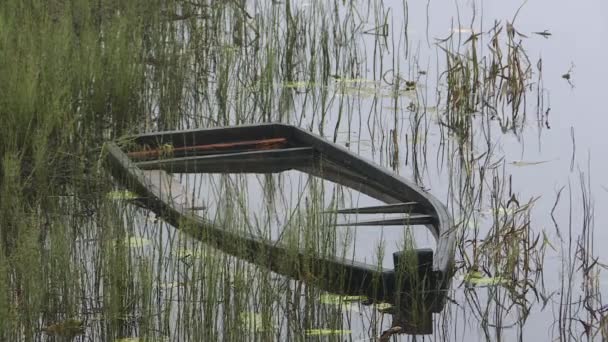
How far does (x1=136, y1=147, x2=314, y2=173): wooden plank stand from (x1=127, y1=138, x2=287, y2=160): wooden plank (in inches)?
2.6

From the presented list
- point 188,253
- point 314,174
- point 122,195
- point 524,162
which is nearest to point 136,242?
point 188,253

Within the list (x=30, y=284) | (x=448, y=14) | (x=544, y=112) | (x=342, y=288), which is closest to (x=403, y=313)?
(x=342, y=288)

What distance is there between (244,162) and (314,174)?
0.39m

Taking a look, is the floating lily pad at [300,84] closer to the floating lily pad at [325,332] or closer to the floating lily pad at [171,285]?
the floating lily pad at [171,285]

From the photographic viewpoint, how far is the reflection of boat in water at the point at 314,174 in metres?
4.61

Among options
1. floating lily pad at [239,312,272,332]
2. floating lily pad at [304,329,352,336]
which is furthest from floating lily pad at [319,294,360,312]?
floating lily pad at [239,312,272,332]

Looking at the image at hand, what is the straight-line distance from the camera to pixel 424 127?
23.7ft

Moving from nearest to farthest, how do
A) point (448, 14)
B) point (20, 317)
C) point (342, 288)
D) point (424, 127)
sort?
1. point (20, 317)
2. point (342, 288)
3. point (424, 127)
4. point (448, 14)

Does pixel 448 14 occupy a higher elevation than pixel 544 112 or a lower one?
higher

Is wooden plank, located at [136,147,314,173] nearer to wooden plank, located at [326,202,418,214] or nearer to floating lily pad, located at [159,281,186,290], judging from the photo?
wooden plank, located at [326,202,418,214]

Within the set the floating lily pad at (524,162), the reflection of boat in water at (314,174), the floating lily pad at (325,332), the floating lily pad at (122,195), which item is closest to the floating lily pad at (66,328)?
the reflection of boat in water at (314,174)

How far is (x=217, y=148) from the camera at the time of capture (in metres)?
6.46

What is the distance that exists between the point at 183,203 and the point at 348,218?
668mm

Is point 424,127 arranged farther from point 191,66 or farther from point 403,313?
point 403,313
